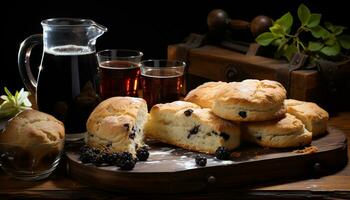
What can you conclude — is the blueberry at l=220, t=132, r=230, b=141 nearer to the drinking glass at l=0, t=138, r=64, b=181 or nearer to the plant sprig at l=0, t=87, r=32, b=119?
the drinking glass at l=0, t=138, r=64, b=181

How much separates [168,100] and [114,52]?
10.0 inches

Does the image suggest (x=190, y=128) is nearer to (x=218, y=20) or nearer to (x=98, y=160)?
(x=98, y=160)

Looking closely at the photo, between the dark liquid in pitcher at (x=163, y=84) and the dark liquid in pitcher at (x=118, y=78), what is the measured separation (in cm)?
5

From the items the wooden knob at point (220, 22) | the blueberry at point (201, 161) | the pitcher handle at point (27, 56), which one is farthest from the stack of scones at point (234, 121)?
the wooden knob at point (220, 22)

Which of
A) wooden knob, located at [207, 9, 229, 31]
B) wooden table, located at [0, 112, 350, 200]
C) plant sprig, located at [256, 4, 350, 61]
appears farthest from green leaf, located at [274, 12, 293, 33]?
wooden table, located at [0, 112, 350, 200]

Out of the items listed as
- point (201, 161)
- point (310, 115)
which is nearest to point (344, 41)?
point (310, 115)

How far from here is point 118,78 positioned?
7.77 feet

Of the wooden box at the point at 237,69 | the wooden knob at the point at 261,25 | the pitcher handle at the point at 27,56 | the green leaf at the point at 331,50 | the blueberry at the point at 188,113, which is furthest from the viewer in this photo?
the wooden knob at the point at 261,25

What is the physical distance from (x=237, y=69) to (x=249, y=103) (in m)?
0.93

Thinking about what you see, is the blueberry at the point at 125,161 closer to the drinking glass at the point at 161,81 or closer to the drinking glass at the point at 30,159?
the drinking glass at the point at 30,159

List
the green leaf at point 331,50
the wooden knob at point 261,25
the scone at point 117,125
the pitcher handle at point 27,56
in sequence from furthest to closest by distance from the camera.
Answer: the wooden knob at point 261,25
the green leaf at point 331,50
the pitcher handle at point 27,56
the scone at point 117,125

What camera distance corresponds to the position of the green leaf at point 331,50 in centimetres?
287

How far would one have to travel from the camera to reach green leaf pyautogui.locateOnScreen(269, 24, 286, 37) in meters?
2.94

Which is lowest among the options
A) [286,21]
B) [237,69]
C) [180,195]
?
[180,195]
